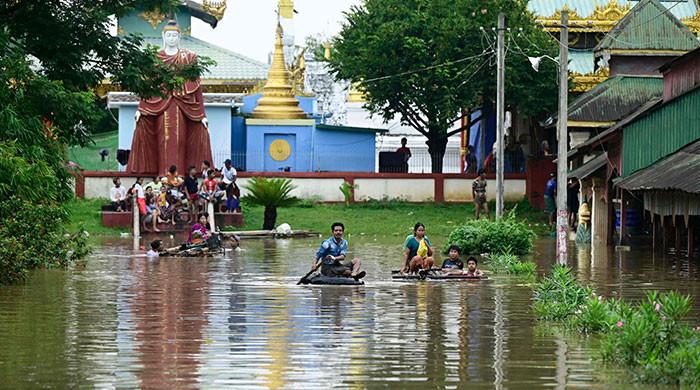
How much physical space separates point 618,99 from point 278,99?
17.0 metres

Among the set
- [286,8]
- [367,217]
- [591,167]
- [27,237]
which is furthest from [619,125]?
[286,8]

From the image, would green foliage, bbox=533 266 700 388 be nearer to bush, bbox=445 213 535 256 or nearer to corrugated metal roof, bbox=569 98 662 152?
bush, bbox=445 213 535 256

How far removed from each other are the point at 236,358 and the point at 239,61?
5031 cm

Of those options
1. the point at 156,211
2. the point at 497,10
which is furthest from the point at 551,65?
the point at 156,211

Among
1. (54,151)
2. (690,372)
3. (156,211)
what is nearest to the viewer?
(690,372)

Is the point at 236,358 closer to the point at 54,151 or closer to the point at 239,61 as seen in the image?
the point at 54,151

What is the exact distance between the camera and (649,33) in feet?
162

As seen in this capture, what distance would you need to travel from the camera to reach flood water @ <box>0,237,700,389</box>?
51.9 ft

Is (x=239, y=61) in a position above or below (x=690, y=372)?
above

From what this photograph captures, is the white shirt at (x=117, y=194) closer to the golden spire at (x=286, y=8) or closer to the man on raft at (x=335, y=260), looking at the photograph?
the man on raft at (x=335, y=260)

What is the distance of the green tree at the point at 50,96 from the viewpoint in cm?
A: 2458

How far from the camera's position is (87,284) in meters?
27.9

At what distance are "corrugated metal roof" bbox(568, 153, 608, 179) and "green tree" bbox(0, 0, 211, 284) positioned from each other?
15.8 metres

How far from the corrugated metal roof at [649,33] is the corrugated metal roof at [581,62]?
23.0 ft
